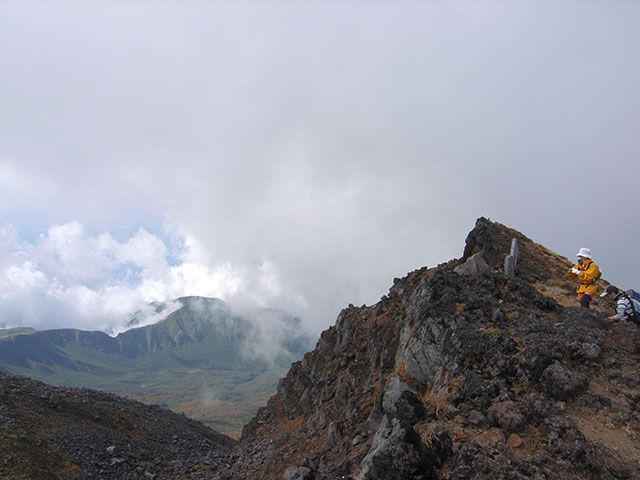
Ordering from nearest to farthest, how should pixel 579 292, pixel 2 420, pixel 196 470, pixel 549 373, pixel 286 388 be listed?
pixel 549 373
pixel 579 292
pixel 2 420
pixel 196 470
pixel 286 388

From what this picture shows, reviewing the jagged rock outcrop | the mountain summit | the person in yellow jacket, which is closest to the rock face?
the mountain summit

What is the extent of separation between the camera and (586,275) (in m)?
14.1

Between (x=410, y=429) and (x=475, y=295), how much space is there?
777 cm

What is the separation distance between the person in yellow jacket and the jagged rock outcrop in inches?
42.3

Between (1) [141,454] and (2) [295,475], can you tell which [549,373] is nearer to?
(2) [295,475]

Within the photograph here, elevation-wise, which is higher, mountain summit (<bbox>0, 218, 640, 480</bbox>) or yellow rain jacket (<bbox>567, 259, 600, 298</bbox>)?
yellow rain jacket (<bbox>567, 259, 600, 298</bbox>)

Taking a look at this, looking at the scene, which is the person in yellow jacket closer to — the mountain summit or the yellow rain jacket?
the yellow rain jacket

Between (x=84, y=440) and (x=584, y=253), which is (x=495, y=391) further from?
(x=84, y=440)

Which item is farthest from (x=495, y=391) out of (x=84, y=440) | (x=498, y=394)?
(x=84, y=440)

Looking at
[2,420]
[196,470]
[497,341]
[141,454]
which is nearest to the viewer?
[497,341]

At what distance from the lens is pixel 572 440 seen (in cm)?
735

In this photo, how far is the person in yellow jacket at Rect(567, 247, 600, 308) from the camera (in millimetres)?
13742

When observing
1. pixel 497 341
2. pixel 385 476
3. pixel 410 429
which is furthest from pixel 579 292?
pixel 385 476

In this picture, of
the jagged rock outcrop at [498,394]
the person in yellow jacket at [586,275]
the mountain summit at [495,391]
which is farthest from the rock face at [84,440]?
the person in yellow jacket at [586,275]
